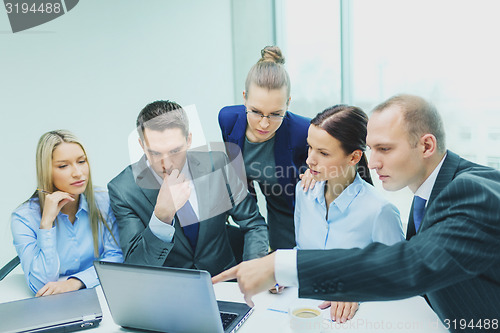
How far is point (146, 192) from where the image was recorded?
6.02 feet

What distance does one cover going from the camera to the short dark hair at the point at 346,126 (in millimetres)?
1689

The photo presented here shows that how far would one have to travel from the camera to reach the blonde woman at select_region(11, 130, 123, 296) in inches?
67.7

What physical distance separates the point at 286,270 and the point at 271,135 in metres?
1.19

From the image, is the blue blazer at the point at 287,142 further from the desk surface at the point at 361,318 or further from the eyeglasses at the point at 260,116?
the desk surface at the point at 361,318

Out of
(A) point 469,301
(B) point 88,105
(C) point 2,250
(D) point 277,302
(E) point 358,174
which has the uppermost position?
(B) point 88,105

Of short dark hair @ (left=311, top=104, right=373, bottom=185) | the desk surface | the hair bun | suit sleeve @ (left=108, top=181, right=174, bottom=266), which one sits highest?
the hair bun

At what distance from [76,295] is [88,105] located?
1742 millimetres

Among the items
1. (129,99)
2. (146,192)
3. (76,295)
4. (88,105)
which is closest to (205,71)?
(129,99)

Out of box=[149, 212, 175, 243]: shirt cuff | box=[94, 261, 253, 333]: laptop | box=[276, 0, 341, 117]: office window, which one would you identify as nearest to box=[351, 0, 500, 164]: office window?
box=[276, 0, 341, 117]: office window

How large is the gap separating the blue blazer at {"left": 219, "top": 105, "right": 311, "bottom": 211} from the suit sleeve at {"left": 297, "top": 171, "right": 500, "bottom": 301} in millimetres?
1157

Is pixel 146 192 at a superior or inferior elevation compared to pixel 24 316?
superior

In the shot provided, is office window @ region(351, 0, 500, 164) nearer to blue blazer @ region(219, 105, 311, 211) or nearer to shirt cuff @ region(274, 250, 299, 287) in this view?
blue blazer @ region(219, 105, 311, 211)

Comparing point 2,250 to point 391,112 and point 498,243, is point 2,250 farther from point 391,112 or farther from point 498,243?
point 498,243

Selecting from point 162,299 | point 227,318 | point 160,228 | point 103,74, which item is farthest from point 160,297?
point 103,74
